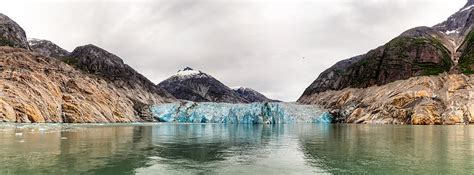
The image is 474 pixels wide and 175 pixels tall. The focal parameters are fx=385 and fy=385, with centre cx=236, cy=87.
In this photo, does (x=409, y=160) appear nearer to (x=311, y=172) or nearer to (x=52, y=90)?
(x=311, y=172)

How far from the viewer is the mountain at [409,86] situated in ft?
379

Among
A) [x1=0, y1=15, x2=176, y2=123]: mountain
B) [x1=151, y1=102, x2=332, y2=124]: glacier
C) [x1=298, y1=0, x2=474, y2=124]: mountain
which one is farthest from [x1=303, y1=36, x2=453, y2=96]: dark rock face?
[x1=0, y1=15, x2=176, y2=123]: mountain

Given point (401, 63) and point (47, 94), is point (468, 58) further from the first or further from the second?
point (47, 94)

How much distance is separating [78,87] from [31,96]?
98.9 ft

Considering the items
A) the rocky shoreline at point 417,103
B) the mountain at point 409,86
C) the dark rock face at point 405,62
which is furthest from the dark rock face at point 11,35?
the dark rock face at point 405,62

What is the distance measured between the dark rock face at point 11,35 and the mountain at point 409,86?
5152 inches

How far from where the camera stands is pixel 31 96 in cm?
9519

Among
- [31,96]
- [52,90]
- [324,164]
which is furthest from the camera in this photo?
[52,90]

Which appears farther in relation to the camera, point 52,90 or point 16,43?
point 16,43

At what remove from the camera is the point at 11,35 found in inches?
6152

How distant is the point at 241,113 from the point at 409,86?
6512cm

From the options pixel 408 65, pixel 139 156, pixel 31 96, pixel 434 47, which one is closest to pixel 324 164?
pixel 139 156

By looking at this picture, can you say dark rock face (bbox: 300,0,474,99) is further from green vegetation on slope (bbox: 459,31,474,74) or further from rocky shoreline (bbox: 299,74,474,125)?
rocky shoreline (bbox: 299,74,474,125)

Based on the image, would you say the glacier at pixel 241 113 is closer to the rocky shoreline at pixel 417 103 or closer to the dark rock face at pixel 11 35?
the rocky shoreline at pixel 417 103
